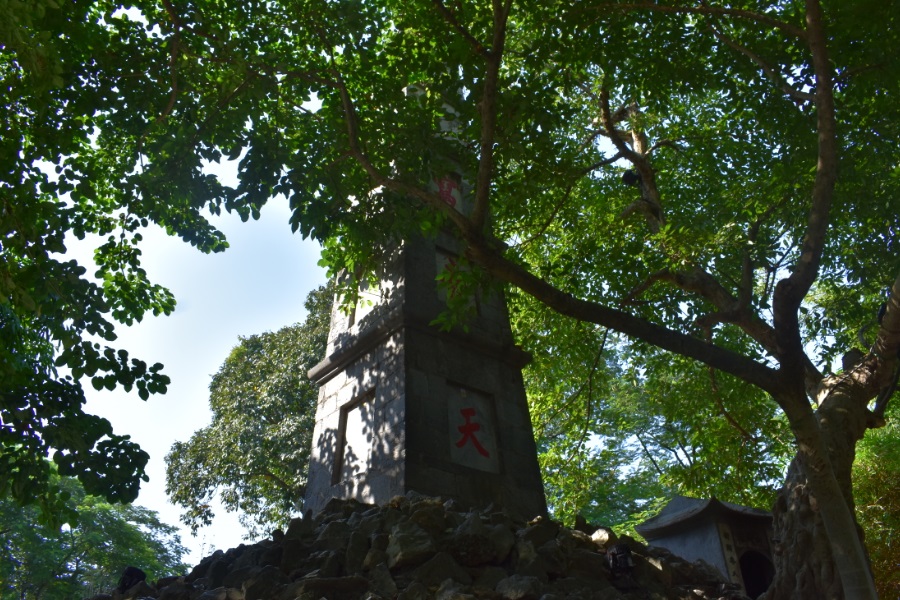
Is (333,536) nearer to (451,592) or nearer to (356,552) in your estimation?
(356,552)

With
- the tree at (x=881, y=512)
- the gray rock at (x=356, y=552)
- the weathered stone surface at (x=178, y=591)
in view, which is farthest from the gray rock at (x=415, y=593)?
the tree at (x=881, y=512)

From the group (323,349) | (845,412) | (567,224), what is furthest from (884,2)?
(323,349)

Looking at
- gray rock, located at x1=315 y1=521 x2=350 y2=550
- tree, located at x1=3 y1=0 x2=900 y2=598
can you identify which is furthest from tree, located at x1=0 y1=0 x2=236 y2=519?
gray rock, located at x1=315 y1=521 x2=350 y2=550

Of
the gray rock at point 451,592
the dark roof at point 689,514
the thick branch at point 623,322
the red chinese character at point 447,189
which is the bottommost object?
the gray rock at point 451,592

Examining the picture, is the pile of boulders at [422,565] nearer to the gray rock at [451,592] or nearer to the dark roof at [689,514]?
the gray rock at [451,592]

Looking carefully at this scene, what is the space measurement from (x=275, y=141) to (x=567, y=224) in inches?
209

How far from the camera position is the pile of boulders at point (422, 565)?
4539 millimetres

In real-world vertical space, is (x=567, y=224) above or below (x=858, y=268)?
above

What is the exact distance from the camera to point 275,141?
713 cm

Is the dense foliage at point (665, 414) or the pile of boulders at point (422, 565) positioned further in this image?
the dense foliage at point (665, 414)

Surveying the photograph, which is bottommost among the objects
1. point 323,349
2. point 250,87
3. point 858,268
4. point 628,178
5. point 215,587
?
point 215,587

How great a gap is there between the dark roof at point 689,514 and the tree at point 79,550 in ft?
46.4

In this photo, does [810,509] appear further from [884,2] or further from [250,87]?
[250,87]

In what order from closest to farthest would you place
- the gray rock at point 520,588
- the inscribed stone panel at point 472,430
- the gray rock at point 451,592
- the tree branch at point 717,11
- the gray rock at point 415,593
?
the gray rock at point 451,592 < the gray rock at point 415,593 < the gray rock at point 520,588 < the tree branch at point 717,11 < the inscribed stone panel at point 472,430
